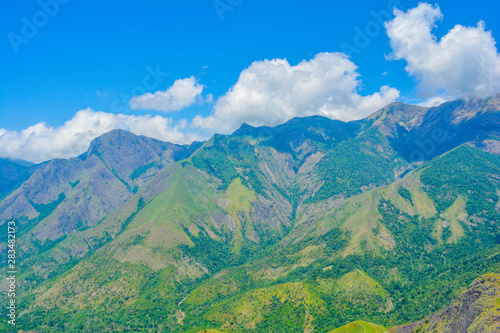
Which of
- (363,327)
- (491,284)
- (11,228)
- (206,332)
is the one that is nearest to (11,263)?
(11,228)

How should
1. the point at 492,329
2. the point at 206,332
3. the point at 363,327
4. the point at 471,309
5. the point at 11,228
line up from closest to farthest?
the point at 492,329, the point at 471,309, the point at 11,228, the point at 363,327, the point at 206,332

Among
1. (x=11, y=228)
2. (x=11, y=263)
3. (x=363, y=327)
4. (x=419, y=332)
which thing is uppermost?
(x=11, y=228)

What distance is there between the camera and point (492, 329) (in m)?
116

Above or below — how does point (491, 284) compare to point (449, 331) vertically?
above

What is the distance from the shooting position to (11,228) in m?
155

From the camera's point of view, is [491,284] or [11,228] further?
[11,228]

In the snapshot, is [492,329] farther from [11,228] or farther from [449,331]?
[11,228]

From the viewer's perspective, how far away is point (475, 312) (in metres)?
134

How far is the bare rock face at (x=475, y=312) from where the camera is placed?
122938 mm

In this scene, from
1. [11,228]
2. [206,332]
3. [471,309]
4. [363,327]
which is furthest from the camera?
[206,332]

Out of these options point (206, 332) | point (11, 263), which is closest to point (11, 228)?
point (11, 263)

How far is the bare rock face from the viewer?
403 ft

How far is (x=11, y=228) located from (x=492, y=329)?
671ft

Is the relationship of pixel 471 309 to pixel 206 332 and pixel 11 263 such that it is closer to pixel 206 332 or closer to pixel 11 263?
pixel 206 332
